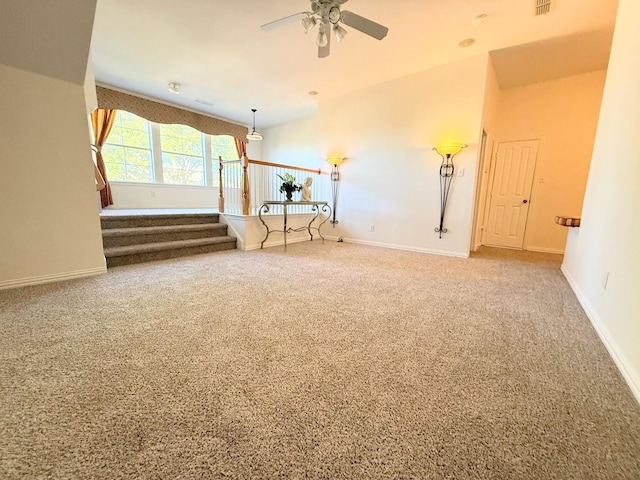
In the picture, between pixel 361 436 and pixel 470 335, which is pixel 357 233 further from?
pixel 361 436

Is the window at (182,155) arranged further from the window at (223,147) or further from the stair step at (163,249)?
the stair step at (163,249)

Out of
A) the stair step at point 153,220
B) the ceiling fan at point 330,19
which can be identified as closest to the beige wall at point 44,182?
the stair step at point 153,220

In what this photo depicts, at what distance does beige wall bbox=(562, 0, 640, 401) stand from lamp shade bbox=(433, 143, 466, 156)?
1427 mm

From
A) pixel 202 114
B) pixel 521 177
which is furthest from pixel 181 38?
pixel 521 177

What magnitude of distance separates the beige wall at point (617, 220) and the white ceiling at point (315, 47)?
0.95m

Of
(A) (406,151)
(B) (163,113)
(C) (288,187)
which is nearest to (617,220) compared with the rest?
(A) (406,151)

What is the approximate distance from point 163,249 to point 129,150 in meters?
3.46

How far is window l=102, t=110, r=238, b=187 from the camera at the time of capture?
5293 millimetres

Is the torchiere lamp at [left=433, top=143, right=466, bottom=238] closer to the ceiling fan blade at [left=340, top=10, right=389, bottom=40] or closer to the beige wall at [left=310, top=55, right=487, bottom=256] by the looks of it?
the beige wall at [left=310, top=55, right=487, bottom=256]

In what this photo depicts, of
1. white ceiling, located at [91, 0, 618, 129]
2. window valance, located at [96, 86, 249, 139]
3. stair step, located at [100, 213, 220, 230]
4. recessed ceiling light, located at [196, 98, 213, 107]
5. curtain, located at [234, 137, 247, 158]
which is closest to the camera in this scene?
white ceiling, located at [91, 0, 618, 129]

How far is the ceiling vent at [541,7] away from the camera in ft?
8.11

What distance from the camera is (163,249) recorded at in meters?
3.41

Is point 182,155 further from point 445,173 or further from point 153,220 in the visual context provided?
point 445,173

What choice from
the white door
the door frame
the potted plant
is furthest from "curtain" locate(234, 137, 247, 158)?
the white door
